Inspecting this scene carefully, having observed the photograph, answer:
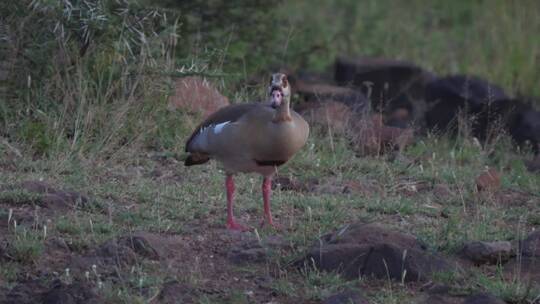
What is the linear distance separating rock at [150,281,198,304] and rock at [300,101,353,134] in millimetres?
3736

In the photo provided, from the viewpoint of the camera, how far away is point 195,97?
9438 millimetres

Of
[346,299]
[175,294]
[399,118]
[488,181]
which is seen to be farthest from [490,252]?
[399,118]

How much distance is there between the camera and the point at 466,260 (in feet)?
20.6

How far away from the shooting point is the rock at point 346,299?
5520 millimetres

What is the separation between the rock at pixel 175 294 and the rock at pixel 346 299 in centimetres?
61

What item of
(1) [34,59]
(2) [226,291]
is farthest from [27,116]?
(2) [226,291]

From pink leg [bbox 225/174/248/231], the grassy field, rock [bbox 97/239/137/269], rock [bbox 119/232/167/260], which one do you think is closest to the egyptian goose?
pink leg [bbox 225/174/248/231]

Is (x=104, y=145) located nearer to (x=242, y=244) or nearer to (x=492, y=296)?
(x=242, y=244)

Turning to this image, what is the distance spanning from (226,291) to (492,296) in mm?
1231

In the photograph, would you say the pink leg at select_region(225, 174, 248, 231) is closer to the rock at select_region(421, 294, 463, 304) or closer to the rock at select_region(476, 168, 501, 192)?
the rock at select_region(421, 294, 463, 304)

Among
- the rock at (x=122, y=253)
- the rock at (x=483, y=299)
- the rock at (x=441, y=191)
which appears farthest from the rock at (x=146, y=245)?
the rock at (x=441, y=191)

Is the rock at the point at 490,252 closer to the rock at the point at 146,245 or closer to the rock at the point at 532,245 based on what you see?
the rock at the point at 532,245

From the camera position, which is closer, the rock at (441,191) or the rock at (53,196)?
the rock at (53,196)

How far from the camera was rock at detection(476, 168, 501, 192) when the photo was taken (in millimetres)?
8173
